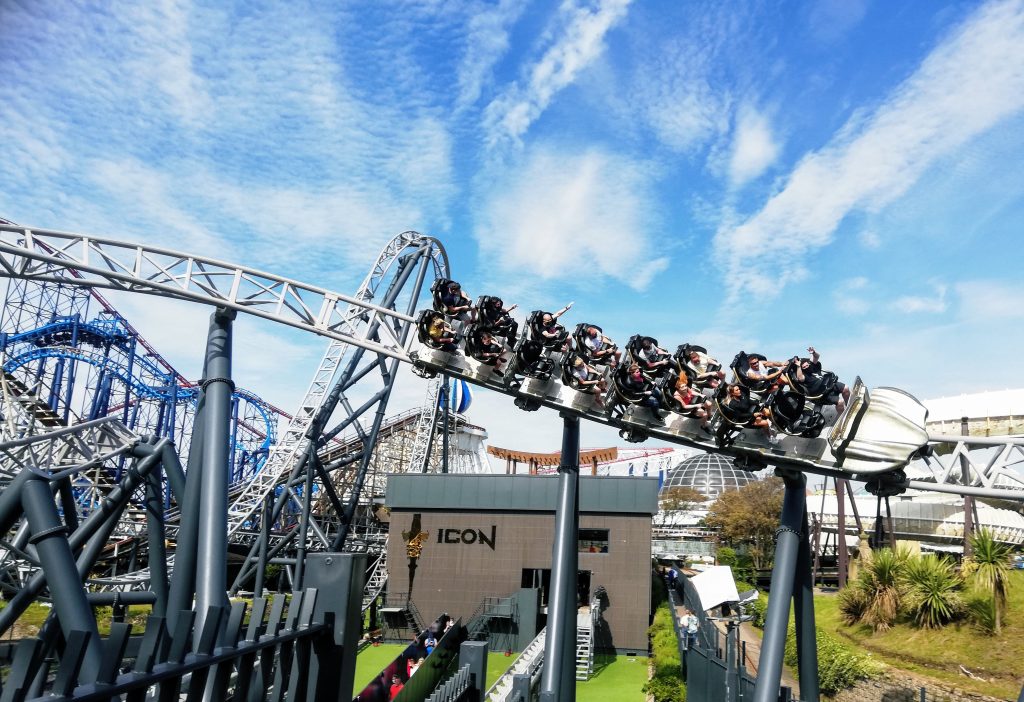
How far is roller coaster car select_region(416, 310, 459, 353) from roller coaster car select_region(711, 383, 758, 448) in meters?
3.77

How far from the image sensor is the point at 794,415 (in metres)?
9.95

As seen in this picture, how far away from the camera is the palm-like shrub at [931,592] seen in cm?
1811

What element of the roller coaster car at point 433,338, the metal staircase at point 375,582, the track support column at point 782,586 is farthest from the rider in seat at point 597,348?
the metal staircase at point 375,582

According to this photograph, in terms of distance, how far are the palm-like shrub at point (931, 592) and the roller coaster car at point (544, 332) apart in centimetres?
1326

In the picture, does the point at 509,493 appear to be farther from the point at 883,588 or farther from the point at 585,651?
the point at 883,588

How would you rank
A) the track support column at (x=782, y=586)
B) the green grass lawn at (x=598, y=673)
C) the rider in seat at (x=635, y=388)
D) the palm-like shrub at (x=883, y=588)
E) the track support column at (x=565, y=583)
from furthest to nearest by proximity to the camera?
the palm-like shrub at (x=883, y=588) < the green grass lawn at (x=598, y=673) < the track support column at (x=565, y=583) < the rider in seat at (x=635, y=388) < the track support column at (x=782, y=586)

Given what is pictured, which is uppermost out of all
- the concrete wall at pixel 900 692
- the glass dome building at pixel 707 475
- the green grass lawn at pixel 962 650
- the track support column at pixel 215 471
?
the glass dome building at pixel 707 475

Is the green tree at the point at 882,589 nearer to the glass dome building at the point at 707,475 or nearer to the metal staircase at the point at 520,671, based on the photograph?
the metal staircase at the point at 520,671

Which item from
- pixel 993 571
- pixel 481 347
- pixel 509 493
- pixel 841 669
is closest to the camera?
pixel 481 347

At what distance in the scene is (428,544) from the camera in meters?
27.0

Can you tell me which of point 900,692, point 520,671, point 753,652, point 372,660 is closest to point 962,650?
point 900,692

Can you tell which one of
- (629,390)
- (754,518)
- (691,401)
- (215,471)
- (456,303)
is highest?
(456,303)

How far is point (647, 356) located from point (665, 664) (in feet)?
37.7

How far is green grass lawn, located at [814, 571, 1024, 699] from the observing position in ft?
47.9
